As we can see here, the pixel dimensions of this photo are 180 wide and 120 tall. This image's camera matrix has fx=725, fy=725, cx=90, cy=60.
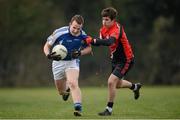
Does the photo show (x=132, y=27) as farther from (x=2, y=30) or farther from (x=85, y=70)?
(x=2, y=30)

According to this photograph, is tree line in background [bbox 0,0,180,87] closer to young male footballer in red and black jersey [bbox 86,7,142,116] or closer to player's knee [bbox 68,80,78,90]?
young male footballer in red and black jersey [bbox 86,7,142,116]

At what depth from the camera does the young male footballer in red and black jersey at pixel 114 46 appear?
1402cm

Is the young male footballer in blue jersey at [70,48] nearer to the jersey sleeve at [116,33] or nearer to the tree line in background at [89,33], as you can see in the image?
the jersey sleeve at [116,33]

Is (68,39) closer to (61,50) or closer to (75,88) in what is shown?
(61,50)

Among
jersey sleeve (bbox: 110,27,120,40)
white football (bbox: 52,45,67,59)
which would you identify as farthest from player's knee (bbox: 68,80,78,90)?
jersey sleeve (bbox: 110,27,120,40)

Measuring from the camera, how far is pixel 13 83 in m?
40.2

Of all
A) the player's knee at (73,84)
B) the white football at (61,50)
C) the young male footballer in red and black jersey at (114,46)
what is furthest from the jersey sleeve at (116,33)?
the player's knee at (73,84)

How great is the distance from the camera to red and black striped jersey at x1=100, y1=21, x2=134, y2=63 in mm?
14123

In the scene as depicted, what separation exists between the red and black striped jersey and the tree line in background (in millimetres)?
24390

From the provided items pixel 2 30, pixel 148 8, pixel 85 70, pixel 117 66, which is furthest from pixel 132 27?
pixel 117 66

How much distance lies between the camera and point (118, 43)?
14.4 m

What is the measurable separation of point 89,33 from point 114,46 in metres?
26.4

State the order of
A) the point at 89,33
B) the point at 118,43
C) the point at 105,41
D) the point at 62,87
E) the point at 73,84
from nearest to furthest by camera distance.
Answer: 1. the point at 105,41
2. the point at 73,84
3. the point at 118,43
4. the point at 62,87
5. the point at 89,33

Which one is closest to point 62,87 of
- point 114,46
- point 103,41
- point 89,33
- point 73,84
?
point 73,84
